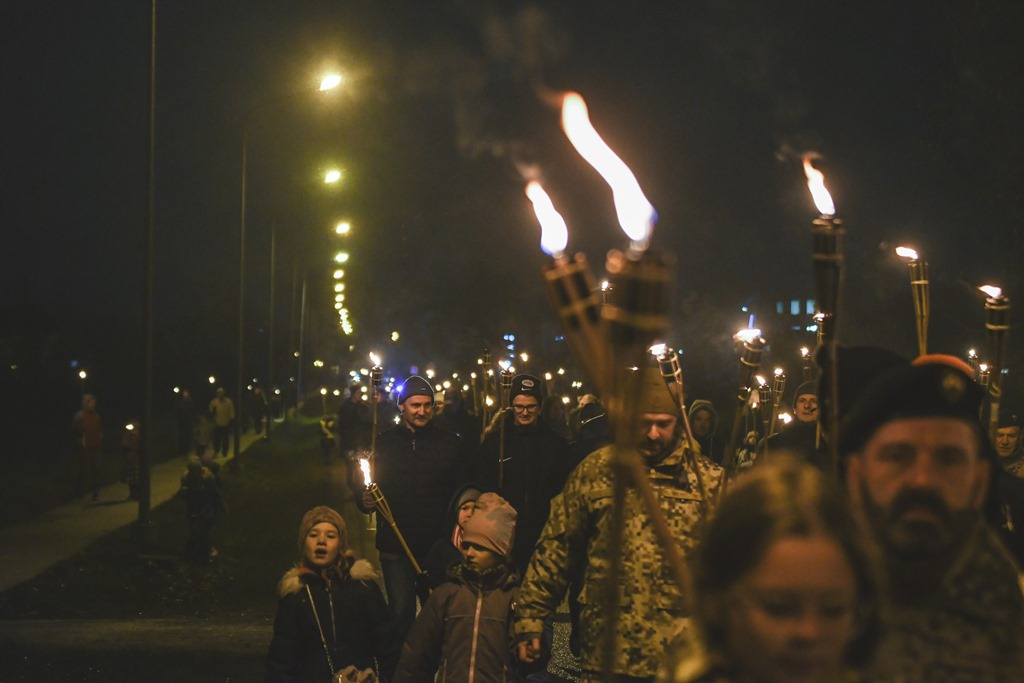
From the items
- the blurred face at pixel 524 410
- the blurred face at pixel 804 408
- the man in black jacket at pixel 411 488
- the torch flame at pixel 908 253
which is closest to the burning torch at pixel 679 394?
the torch flame at pixel 908 253

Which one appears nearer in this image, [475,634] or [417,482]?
[475,634]

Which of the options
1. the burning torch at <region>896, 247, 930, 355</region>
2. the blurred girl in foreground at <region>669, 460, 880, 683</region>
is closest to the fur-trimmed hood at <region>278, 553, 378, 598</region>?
the burning torch at <region>896, 247, 930, 355</region>

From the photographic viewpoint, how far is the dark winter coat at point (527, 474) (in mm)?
9609

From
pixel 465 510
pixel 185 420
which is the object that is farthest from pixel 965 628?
pixel 185 420

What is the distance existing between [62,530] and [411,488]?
12.6 meters

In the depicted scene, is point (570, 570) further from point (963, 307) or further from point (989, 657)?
point (963, 307)

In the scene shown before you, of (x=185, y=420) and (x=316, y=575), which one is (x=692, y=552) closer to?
(x=316, y=575)

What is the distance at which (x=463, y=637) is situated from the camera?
6.39 m

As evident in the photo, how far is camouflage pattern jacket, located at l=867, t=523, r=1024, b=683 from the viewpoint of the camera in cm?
279

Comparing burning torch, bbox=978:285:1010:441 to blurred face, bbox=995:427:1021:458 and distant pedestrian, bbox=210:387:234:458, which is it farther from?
distant pedestrian, bbox=210:387:234:458

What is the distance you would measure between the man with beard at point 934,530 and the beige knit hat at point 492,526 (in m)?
3.68

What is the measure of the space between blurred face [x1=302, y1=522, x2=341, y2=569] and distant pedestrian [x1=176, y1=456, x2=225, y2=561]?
10310 mm

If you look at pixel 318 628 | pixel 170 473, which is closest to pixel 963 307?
pixel 170 473

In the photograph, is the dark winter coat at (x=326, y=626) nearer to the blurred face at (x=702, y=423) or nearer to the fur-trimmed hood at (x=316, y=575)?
the fur-trimmed hood at (x=316, y=575)
